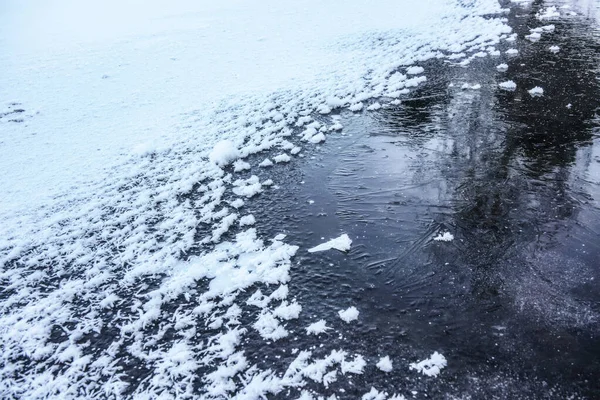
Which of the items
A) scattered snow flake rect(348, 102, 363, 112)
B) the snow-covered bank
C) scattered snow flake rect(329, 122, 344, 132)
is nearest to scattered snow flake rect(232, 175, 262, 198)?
the snow-covered bank

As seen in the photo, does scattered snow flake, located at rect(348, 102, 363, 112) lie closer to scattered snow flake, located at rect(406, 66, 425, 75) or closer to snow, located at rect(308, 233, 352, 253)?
scattered snow flake, located at rect(406, 66, 425, 75)

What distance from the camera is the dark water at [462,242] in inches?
131

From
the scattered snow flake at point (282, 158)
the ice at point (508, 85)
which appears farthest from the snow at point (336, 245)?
the ice at point (508, 85)

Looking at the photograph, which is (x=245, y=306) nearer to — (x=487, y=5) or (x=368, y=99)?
(x=368, y=99)

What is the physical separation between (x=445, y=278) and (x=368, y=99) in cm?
529

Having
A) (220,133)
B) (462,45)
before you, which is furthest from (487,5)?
(220,133)

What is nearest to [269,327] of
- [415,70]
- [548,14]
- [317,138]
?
[317,138]

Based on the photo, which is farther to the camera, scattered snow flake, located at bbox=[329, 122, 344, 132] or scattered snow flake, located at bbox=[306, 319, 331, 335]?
scattered snow flake, located at bbox=[329, 122, 344, 132]

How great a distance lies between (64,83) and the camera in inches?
479

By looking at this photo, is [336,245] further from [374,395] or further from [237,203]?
[374,395]

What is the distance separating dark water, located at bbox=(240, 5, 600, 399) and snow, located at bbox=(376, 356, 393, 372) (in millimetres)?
56

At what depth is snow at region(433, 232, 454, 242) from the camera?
4.50 meters

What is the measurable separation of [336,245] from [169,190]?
301 centimetres

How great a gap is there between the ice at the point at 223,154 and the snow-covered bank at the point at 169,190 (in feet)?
0.09
